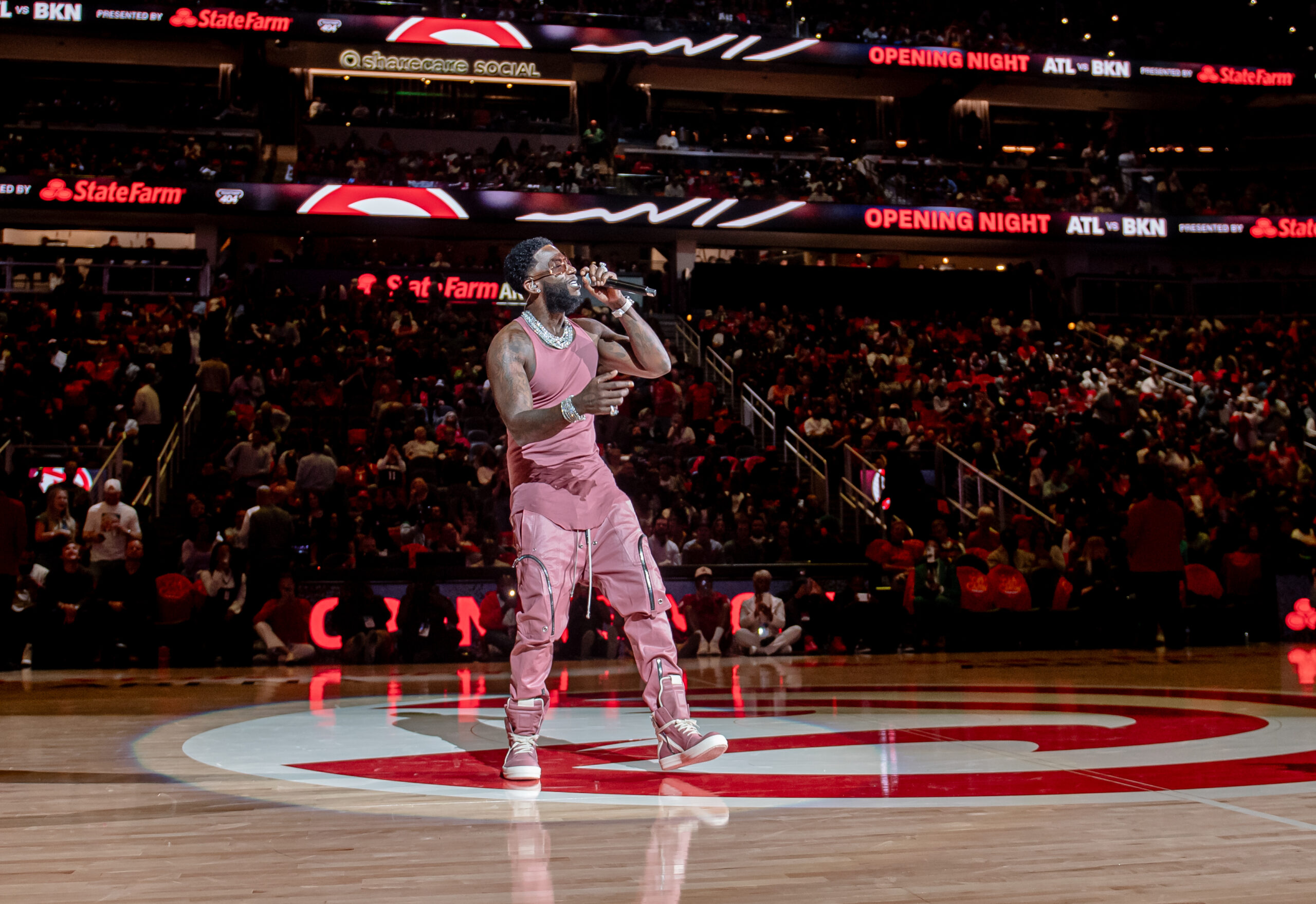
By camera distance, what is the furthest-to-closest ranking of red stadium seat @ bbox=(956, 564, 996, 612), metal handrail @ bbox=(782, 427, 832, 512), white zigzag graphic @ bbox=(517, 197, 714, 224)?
white zigzag graphic @ bbox=(517, 197, 714, 224), metal handrail @ bbox=(782, 427, 832, 512), red stadium seat @ bbox=(956, 564, 996, 612)

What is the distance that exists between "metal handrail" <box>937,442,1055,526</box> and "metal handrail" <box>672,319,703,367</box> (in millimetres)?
5637

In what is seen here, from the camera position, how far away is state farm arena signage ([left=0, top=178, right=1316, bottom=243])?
23172 millimetres

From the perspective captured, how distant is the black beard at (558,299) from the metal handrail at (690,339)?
50.3ft

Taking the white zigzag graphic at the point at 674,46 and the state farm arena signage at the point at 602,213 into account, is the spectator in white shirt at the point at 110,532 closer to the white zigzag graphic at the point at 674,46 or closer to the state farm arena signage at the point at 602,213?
the state farm arena signage at the point at 602,213

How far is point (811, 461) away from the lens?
51.3 feet

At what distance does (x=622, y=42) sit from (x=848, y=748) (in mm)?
24268

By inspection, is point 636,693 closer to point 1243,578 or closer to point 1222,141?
point 1243,578

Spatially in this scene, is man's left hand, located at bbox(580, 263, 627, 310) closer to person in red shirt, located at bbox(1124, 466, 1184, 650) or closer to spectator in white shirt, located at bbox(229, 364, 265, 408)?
person in red shirt, located at bbox(1124, 466, 1184, 650)

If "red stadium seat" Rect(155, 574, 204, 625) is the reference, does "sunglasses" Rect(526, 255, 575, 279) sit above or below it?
above

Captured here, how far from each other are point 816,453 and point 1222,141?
21683mm

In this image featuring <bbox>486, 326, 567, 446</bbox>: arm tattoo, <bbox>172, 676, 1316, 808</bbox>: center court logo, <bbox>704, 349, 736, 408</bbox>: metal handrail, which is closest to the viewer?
<bbox>172, 676, 1316, 808</bbox>: center court logo

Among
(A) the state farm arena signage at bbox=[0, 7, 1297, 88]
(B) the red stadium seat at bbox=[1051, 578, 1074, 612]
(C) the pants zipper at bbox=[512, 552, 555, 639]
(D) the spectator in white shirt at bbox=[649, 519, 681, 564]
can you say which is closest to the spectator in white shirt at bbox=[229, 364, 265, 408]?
(D) the spectator in white shirt at bbox=[649, 519, 681, 564]

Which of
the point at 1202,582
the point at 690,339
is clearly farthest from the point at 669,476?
the point at 690,339

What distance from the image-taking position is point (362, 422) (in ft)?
50.8
